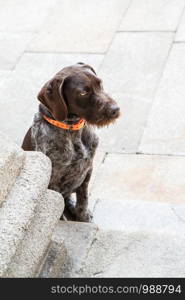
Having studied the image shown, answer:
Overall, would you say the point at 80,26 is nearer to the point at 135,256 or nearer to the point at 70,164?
the point at 70,164

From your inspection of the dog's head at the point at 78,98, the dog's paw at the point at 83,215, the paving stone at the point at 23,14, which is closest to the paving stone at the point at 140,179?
the dog's paw at the point at 83,215

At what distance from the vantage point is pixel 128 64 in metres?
6.45

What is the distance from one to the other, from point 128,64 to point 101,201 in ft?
7.75

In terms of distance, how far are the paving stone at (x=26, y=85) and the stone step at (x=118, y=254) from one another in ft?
8.69

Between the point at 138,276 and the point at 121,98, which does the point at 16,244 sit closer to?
the point at 138,276

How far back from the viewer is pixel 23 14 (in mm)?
7641

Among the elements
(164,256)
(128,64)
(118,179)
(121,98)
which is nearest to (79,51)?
(128,64)

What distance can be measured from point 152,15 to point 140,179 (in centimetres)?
296

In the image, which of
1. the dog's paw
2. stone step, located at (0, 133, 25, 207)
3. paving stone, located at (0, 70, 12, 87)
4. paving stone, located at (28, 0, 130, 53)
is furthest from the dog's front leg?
paving stone, located at (28, 0, 130, 53)

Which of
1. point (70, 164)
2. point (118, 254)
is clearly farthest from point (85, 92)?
point (118, 254)

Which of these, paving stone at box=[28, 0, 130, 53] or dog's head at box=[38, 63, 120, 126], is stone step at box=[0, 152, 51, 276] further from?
paving stone at box=[28, 0, 130, 53]

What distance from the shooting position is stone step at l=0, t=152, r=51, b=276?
2.31 meters

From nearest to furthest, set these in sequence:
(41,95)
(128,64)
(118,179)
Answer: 1. (41,95)
2. (118,179)
3. (128,64)

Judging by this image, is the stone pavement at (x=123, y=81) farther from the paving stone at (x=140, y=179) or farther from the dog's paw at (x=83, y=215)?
the dog's paw at (x=83, y=215)
